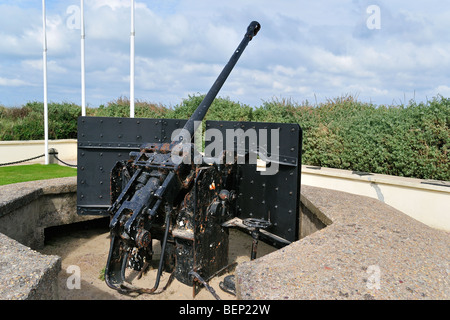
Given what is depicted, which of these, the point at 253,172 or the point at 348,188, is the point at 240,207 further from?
the point at 348,188

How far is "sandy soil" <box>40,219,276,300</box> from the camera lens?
13.5 ft

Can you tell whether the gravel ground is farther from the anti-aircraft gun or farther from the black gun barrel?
the black gun barrel

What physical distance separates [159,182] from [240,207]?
1.58m

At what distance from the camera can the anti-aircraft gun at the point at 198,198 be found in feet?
12.3

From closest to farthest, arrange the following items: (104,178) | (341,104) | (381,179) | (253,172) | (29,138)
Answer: (253,172) < (104,178) < (381,179) < (341,104) < (29,138)

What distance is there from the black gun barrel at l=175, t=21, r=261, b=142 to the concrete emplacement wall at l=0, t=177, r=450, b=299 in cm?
180

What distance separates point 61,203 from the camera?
585cm

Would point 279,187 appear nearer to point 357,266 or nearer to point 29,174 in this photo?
point 357,266

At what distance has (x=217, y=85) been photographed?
5027 mm

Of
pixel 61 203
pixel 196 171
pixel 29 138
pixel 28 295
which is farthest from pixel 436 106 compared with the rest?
pixel 29 138

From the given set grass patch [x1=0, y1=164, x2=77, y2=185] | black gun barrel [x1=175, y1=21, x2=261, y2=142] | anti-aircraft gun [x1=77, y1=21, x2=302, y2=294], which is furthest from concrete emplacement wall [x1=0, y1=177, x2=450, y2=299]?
grass patch [x1=0, y1=164, x2=77, y2=185]

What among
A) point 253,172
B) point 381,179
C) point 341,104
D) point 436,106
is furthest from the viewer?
point 341,104

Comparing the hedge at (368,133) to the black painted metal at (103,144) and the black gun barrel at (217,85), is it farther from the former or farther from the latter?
the black painted metal at (103,144)

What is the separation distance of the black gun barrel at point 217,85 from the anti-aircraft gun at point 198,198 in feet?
0.04
